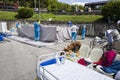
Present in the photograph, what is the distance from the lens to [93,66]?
276 inches

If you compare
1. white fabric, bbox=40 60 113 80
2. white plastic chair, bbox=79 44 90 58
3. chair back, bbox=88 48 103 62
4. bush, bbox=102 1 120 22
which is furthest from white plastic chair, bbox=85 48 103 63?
bush, bbox=102 1 120 22

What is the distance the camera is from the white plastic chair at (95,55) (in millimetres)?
7741

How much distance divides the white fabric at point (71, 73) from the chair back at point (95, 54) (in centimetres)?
178

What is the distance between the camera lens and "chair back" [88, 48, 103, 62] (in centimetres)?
772

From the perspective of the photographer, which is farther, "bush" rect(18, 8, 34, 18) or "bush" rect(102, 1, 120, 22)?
"bush" rect(18, 8, 34, 18)

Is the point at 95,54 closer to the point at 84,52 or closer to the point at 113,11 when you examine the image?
the point at 84,52

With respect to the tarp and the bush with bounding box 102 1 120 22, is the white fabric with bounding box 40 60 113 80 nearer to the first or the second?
the tarp

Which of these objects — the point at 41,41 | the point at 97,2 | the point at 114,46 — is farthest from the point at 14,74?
the point at 97,2

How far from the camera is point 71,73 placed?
18.5ft

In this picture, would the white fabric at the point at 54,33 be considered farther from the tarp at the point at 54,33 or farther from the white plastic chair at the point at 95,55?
the white plastic chair at the point at 95,55

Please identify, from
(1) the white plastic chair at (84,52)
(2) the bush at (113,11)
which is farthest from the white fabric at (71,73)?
(2) the bush at (113,11)

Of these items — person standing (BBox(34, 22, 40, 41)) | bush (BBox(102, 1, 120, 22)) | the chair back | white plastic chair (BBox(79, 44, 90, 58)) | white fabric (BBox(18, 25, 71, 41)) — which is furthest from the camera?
bush (BBox(102, 1, 120, 22))

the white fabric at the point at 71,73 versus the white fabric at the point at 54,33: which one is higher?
the white fabric at the point at 71,73

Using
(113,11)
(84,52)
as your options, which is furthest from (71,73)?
(113,11)
